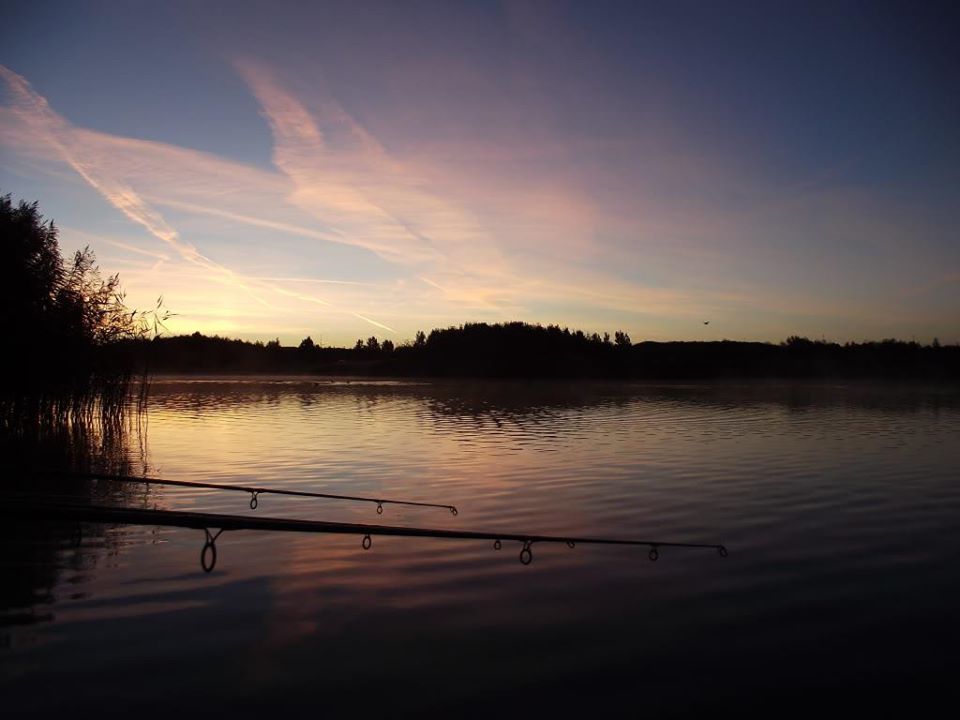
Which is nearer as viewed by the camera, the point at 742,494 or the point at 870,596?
the point at 870,596

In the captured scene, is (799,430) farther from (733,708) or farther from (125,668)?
(125,668)

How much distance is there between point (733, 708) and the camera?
5957mm

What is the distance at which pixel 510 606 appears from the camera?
8203 millimetres

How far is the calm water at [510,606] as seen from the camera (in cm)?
611

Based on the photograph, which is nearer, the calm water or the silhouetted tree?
the calm water

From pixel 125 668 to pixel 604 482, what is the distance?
1311cm

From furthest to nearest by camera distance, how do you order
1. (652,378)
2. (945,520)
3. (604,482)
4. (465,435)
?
(652,378) → (465,435) → (604,482) → (945,520)

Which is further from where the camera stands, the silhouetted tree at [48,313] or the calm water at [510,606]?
the silhouetted tree at [48,313]

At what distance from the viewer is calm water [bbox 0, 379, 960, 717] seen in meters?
6.11

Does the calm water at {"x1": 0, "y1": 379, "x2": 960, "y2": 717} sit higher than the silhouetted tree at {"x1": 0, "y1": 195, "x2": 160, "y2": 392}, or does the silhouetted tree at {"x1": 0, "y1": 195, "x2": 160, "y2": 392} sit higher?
the silhouetted tree at {"x1": 0, "y1": 195, "x2": 160, "y2": 392}

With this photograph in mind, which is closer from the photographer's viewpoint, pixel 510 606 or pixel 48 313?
pixel 510 606

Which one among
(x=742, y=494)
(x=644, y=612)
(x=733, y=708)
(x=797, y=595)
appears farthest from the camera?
(x=742, y=494)

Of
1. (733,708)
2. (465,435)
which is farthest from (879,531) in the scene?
(465,435)

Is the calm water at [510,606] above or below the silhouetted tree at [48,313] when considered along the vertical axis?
below
